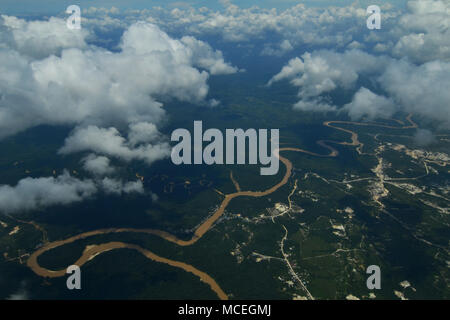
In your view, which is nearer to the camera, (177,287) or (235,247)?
(177,287)

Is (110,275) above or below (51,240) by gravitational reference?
below

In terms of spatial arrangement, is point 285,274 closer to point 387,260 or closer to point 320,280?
point 320,280

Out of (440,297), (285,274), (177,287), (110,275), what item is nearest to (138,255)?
(110,275)
